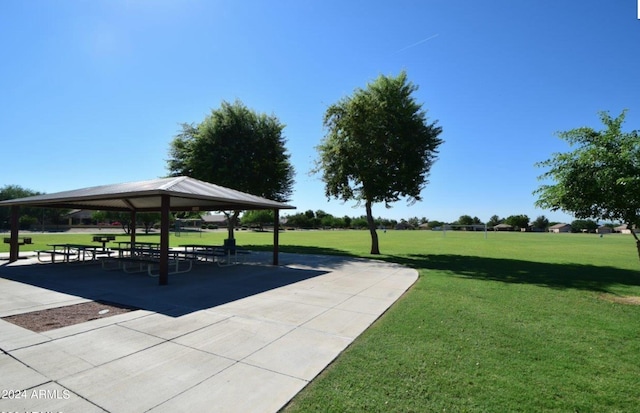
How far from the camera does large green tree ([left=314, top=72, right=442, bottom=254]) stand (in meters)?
19.3

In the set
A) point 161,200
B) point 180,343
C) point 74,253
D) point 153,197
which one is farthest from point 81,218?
point 180,343

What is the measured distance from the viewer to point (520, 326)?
239 inches

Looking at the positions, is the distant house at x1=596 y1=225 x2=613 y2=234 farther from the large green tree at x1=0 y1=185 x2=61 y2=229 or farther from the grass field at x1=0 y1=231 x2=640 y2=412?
the large green tree at x1=0 y1=185 x2=61 y2=229

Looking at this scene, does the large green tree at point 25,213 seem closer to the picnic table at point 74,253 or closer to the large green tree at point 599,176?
the picnic table at point 74,253

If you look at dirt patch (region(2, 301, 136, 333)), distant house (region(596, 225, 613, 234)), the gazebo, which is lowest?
distant house (region(596, 225, 613, 234))

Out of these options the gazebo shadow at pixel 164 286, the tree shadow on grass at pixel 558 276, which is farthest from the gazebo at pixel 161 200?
the tree shadow on grass at pixel 558 276

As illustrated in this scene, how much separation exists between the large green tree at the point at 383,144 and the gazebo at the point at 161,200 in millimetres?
7115

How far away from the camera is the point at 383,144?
63.9 feet

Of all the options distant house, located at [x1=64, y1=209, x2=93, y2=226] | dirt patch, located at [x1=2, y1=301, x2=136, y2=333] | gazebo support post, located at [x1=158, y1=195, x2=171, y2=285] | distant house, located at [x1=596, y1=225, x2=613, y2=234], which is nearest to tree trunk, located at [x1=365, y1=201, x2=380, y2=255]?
gazebo support post, located at [x1=158, y1=195, x2=171, y2=285]

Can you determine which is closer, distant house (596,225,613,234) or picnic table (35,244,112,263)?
picnic table (35,244,112,263)

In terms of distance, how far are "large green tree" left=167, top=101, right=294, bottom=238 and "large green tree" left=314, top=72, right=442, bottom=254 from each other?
5.59 meters

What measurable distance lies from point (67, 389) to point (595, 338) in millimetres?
7713

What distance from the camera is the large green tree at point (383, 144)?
1927cm

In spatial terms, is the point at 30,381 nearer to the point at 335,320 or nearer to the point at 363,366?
the point at 363,366
